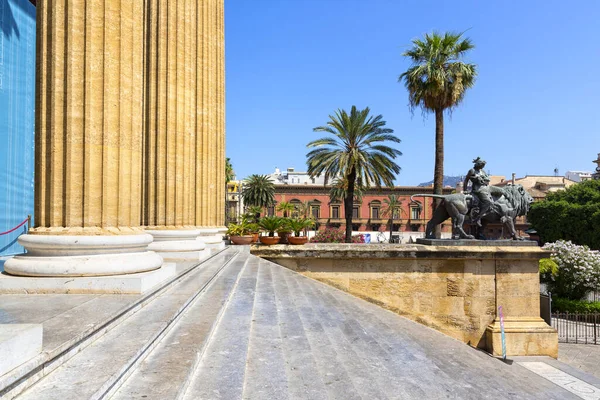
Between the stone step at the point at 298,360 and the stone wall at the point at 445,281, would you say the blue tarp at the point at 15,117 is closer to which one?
the stone wall at the point at 445,281

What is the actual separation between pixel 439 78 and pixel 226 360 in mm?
16683

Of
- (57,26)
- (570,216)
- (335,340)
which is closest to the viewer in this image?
Result: (335,340)

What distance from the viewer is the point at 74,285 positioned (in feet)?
13.6

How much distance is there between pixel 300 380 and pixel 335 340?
1133mm

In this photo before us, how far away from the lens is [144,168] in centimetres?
820

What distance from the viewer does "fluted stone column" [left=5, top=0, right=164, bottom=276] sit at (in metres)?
4.30

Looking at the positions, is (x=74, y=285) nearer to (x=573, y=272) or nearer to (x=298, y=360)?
(x=298, y=360)

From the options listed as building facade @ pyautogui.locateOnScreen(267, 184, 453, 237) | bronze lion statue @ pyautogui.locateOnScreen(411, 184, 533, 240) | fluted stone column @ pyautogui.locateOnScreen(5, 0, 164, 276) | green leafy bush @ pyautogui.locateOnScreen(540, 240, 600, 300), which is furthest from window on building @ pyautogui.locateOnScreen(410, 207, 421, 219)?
fluted stone column @ pyautogui.locateOnScreen(5, 0, 164, 276)

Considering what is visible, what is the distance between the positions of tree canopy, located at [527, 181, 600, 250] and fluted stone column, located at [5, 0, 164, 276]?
3681 centimetres

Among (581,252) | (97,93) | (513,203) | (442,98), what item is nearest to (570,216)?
(581,252)

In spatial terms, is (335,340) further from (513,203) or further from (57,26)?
(513,203)

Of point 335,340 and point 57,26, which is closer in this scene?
point 335,340

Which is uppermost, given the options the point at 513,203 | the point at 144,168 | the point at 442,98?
the point at 442,98

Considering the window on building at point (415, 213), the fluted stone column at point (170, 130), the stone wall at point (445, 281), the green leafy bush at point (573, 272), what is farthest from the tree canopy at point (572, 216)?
the fluted stone column at point (170, 130)
